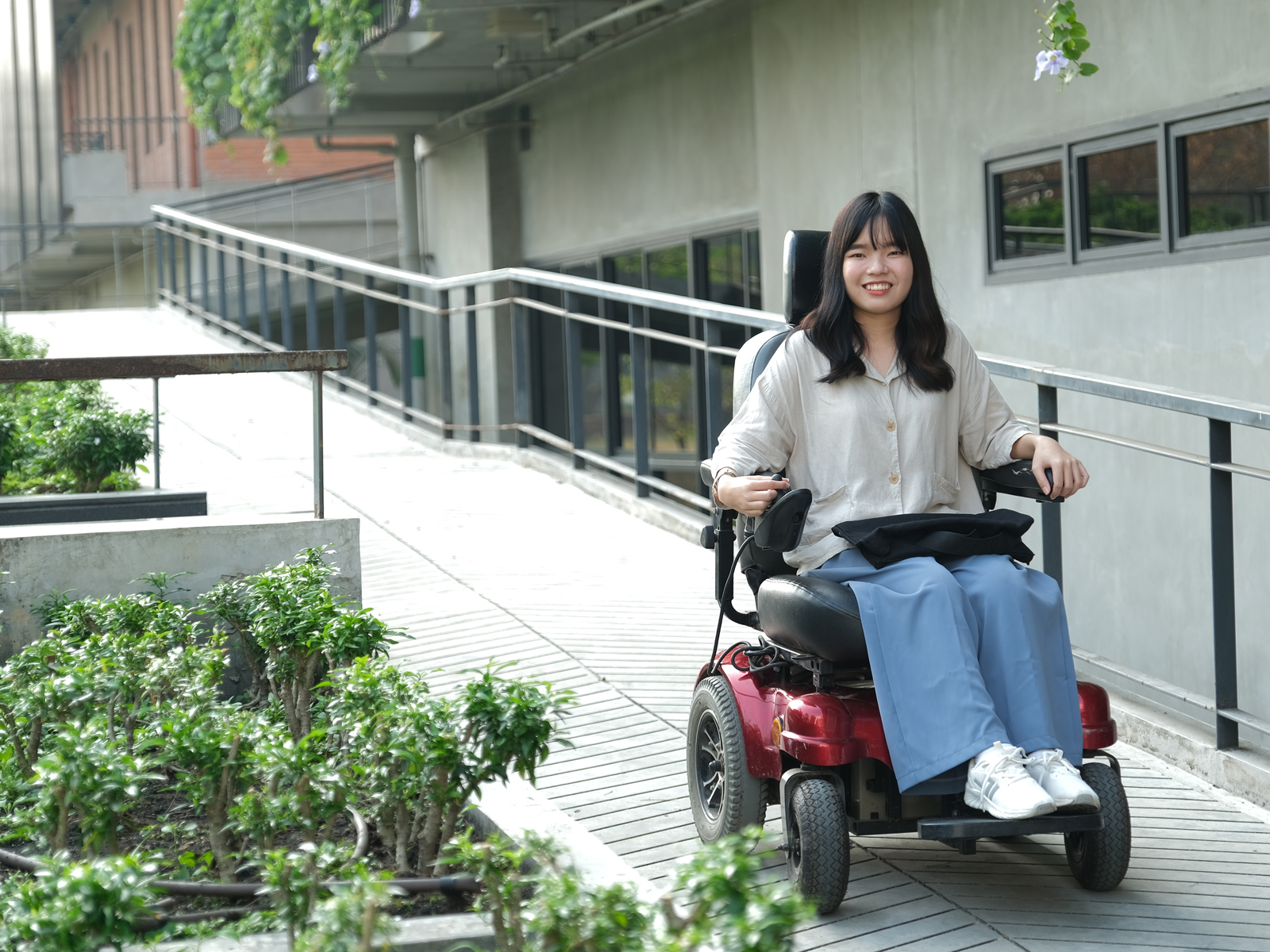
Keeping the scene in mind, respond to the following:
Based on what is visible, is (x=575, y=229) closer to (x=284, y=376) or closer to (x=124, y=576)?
(x=284, y=376)

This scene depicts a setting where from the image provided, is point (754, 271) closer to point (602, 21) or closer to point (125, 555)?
point (602, 21)

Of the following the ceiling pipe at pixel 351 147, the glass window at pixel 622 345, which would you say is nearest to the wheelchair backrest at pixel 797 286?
the glass window at pixel 622 345

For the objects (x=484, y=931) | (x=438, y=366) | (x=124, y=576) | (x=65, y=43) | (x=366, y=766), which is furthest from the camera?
(x=65, y=43)

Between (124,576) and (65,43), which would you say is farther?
(65,43)

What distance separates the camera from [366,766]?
294 centimetres

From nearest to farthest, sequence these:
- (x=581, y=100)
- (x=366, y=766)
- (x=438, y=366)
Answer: (x=366, y=766)
(x=581, y=100)
(x=438, y=366)

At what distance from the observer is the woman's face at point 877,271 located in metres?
3.41

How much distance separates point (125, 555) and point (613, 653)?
1573mm

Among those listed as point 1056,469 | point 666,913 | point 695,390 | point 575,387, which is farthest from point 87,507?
point 695,390

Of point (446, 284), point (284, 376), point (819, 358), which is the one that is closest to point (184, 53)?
point (284, 376)

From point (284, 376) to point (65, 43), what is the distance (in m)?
27.6

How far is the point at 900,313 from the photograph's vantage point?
3.49 meters

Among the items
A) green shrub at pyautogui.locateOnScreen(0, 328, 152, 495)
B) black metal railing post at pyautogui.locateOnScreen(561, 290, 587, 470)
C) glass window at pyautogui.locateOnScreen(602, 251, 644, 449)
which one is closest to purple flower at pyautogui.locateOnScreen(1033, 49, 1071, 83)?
green shrub at pyautogui.locateOnScreen(0, 328, 152, 495)

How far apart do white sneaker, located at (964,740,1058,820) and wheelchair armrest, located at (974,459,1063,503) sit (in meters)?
0.64
